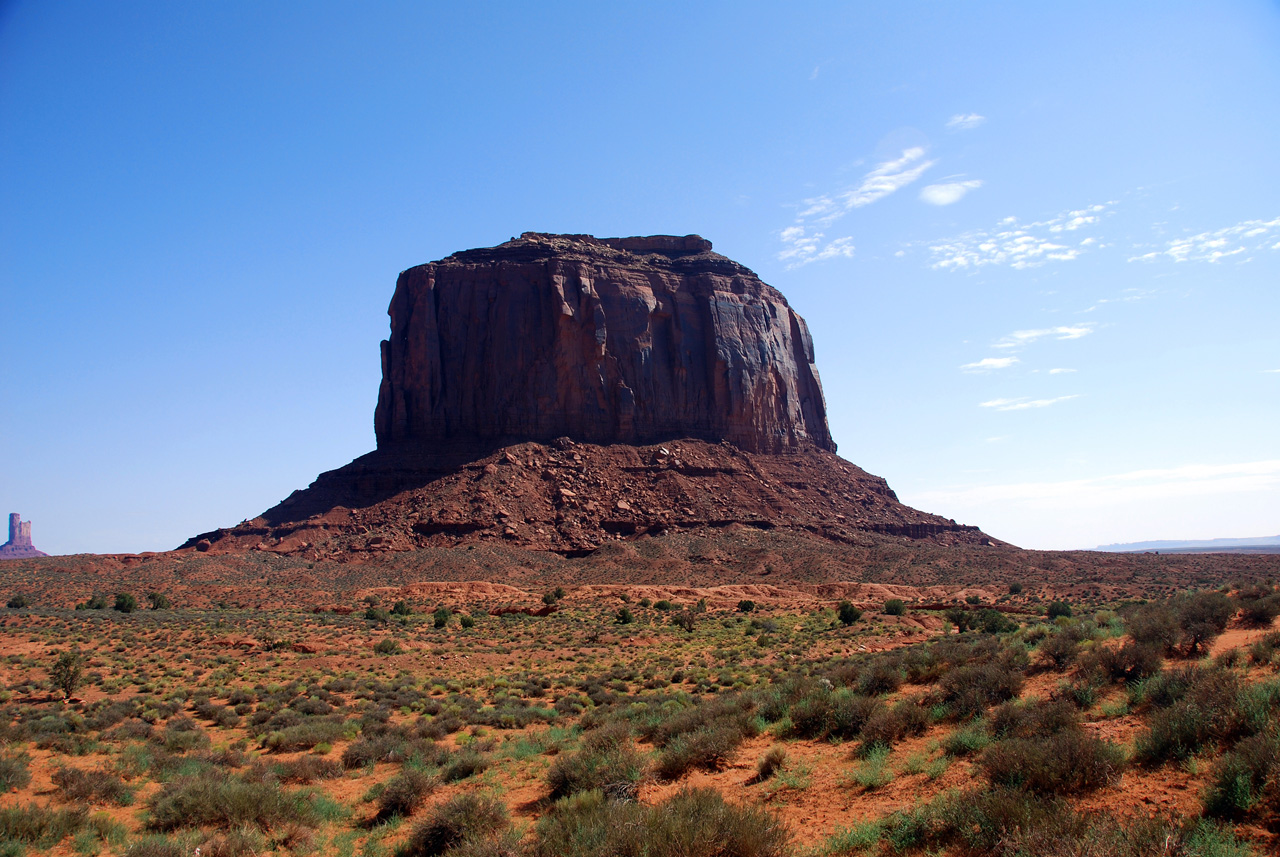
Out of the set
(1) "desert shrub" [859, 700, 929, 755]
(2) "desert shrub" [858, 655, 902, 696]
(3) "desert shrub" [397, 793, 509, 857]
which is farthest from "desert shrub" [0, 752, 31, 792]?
(2) "desert shrub" [858, 655, 902, 696]

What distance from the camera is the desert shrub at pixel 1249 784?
236 inches

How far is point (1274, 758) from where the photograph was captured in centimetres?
620

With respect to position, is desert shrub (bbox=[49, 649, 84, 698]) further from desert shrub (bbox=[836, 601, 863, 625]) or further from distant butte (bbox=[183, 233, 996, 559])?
distant butte (bbox=[183, 233, 996, 559])

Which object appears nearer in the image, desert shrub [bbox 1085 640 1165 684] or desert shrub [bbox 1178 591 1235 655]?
desert shrub [bbox 1085 640 1165 684]

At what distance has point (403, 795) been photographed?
10047 mm

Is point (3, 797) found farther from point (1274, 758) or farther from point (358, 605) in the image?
point (358, 605)

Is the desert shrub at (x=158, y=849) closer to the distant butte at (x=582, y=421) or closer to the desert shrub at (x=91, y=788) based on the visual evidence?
the desert shrub at (x=91, y=788)

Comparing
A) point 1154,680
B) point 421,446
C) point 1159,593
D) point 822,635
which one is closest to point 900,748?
point 1154,680

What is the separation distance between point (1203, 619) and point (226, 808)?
15.1 meters

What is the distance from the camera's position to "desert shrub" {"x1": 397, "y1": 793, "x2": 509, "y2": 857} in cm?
834

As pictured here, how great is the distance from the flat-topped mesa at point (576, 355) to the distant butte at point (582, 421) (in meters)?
0.20

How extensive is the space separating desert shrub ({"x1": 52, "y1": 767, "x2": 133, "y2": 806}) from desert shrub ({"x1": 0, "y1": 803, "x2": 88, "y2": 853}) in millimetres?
934

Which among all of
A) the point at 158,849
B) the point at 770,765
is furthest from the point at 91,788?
the point at 770,765

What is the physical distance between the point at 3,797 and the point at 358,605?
32814 mm
